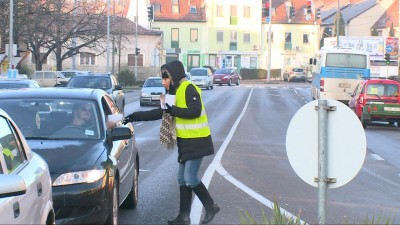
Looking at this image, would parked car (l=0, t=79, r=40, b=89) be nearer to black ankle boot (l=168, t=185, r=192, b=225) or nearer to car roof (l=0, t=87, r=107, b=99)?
car roof (l=0, t=87, r=107, b=99)

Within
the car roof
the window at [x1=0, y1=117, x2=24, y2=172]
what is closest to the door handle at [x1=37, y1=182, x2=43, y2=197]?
the window at [x1=0, y1=117, x2=24, y2=172]

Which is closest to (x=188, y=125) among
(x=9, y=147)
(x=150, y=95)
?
(x=9, y=147)

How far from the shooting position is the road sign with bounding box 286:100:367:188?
623 centimetres

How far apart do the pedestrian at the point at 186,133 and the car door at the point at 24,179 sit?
2.43 metres

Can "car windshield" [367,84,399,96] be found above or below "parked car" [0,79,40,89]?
below

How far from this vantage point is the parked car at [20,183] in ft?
14.6

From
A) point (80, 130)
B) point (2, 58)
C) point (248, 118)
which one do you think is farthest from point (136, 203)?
point (2, 58)

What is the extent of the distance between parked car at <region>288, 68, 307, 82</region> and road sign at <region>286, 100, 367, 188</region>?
7946 cm

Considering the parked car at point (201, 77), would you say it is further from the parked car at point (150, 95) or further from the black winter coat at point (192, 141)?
the black winter coat at point (192, 141)

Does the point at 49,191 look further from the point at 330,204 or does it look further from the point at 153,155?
the point at 153,155

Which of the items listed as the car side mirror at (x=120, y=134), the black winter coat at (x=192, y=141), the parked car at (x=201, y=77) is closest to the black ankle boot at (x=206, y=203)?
the black winter coat at (x=192, y=141)

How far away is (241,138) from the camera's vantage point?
879 inches

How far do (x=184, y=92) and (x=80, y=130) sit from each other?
128cm

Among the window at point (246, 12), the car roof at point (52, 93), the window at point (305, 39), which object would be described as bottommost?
the car roof at point (52, 93)
